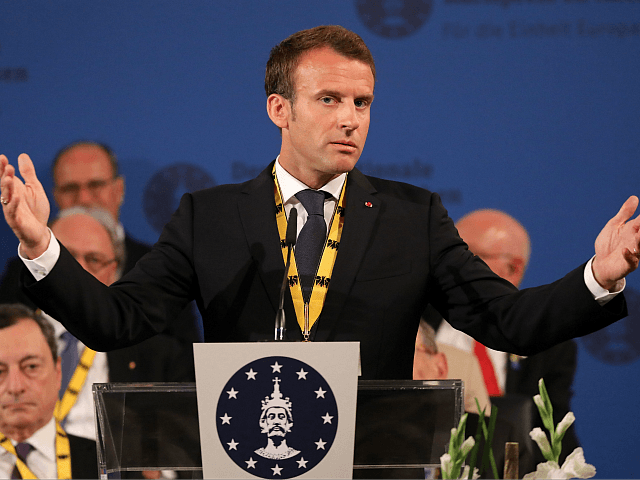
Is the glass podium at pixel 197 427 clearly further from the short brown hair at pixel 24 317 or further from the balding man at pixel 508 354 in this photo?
the short brown hair at pixel 24 317

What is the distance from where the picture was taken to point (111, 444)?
1.50 m

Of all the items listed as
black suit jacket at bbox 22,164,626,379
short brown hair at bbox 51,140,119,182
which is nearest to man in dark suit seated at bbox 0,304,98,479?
short brown hair at bbox 51,140,119,182

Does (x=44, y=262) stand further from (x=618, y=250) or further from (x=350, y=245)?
(x=618, y=250)

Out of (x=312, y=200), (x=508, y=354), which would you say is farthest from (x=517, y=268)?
(x=312, y=200)

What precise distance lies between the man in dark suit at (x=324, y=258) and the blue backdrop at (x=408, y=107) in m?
1.41

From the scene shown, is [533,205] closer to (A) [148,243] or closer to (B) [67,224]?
(A) [148,243]

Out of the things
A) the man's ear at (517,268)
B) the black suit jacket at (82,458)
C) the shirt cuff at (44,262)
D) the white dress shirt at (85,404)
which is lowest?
the black suit jacket at (82,458)

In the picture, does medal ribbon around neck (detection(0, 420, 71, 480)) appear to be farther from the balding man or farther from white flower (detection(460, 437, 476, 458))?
white flower (detection(460, 437, 476, 458))

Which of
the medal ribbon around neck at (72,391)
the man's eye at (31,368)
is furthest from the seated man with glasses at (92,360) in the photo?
the man's eye at (31,368)

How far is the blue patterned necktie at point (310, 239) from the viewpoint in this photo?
2.14 meters

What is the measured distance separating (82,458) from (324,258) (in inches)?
87.5

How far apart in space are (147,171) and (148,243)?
0.40 m

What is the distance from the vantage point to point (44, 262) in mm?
1686

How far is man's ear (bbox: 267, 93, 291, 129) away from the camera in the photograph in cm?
236
